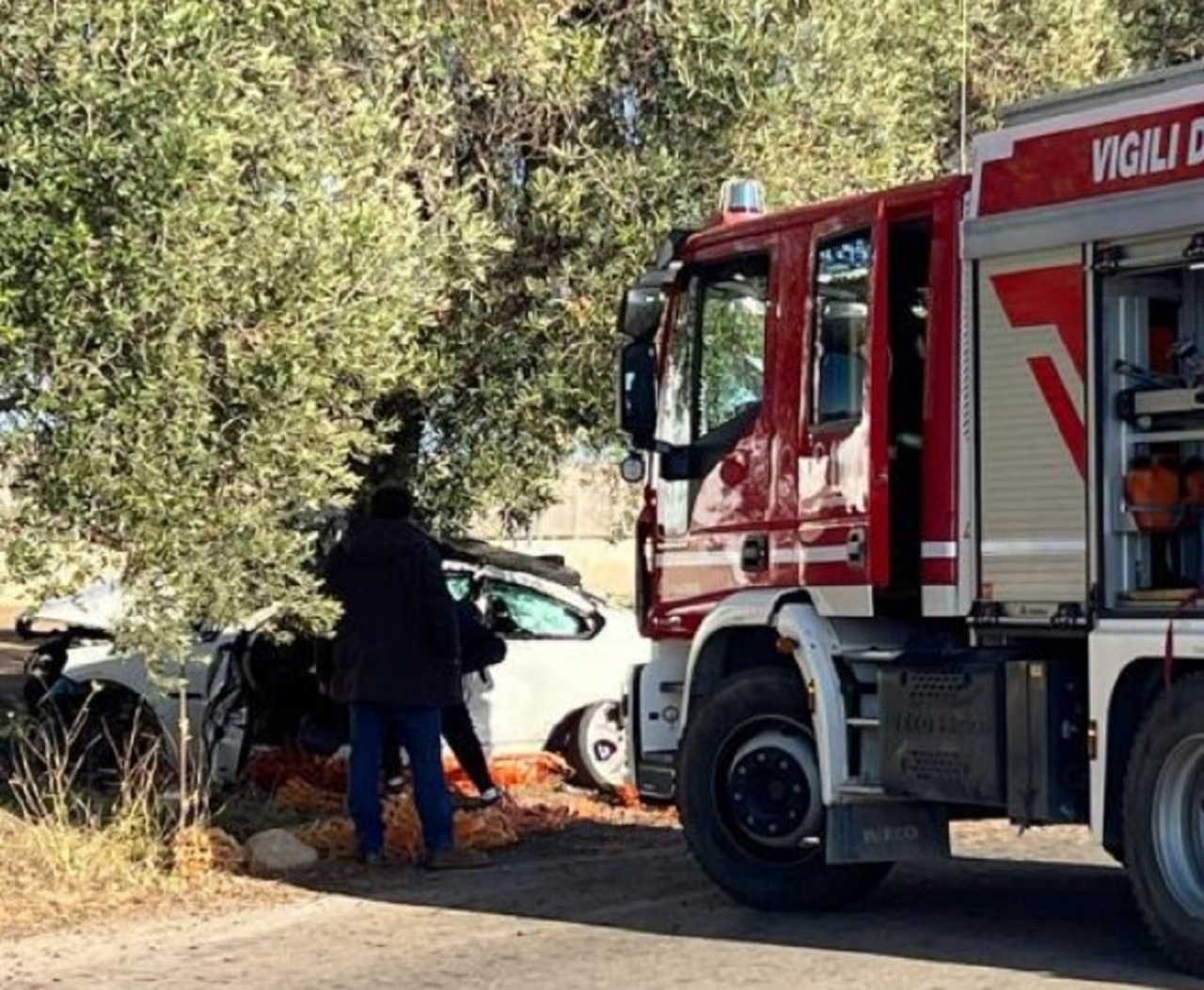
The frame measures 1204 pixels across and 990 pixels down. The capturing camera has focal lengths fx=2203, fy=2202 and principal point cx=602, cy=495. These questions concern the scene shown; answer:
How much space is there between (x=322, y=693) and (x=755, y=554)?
13.6ft

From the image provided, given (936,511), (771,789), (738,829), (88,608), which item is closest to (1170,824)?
(936,511)

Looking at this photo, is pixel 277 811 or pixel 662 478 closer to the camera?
pixel 662 478

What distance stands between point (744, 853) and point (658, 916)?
0.47 meters

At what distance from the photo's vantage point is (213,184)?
30.4 ft

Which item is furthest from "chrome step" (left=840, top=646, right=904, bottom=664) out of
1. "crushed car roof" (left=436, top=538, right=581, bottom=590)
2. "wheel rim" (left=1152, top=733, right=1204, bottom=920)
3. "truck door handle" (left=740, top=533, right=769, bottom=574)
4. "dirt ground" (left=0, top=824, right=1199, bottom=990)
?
"crushed car roof" (left=436, top=538, right=581, bottom=590)

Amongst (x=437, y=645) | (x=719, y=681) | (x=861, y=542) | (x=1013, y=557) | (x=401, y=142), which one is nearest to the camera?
(x=1013, y=557)

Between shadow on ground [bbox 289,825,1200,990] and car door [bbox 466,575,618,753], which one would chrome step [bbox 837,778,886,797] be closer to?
shadow on ground [bbox 289,825,1200,990]

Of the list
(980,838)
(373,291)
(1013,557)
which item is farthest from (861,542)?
(980,838)

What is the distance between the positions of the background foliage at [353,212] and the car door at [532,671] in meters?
0.75

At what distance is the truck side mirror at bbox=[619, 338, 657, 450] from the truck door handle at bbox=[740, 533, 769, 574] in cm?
78

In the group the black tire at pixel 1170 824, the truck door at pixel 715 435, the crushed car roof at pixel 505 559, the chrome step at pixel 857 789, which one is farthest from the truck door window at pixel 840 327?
the crushed car roof at pixel 505 559

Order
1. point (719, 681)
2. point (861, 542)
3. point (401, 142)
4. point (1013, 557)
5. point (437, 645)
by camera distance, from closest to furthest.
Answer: point (1013, 557)
point (861, 542)
point (719, 681)
point (437, 645)
point (401, 142)

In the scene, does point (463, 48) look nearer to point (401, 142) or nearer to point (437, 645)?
point (401, 142)

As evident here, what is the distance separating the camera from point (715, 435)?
1001 centimetres
